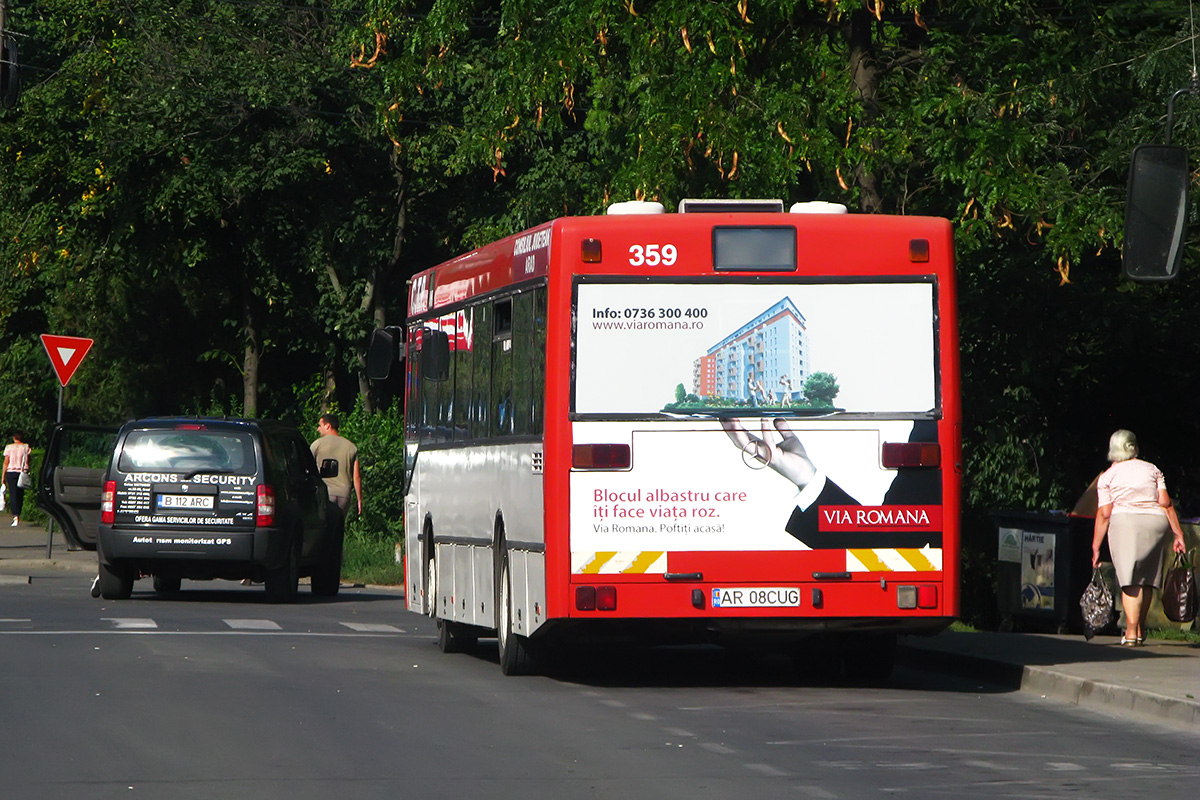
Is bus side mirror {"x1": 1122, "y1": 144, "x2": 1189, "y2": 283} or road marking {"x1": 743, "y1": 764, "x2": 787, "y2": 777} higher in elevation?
bus side mirror {"x1": 1122, "y1": 144, "x2": 1189, "y2": 283}

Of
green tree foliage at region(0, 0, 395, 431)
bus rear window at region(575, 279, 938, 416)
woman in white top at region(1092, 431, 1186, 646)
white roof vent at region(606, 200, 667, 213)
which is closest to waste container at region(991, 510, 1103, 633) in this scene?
woman in white top at region(1092, 431, 1186, 646)

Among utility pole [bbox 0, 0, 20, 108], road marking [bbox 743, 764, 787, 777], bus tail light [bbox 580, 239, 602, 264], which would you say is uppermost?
utility pole [bbox 0, 0, 20, 108]

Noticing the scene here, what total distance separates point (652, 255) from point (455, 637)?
480 cm

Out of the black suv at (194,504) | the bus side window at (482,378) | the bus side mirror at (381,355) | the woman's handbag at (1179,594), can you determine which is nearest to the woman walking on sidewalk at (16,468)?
the black suv at (194,504)

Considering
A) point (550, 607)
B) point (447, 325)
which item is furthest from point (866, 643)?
point (447, 325)

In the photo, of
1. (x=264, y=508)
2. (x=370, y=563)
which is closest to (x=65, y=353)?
(x=370, y=563)

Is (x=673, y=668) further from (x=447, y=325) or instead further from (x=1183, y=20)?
(x=1183, y=20)

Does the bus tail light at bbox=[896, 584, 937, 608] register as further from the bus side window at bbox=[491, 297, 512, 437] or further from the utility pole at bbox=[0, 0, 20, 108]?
the utility pole at bbox=[0, 0, 20, 108]

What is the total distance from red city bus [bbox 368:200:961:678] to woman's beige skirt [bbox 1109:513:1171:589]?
11.6ft

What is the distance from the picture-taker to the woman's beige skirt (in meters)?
16.7

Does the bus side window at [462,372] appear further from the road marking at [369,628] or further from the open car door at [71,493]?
the open car door at [71,493]

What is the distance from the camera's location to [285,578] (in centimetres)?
2292

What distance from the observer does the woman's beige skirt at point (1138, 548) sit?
656 inches

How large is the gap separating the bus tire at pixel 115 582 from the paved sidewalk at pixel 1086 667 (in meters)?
8.94
